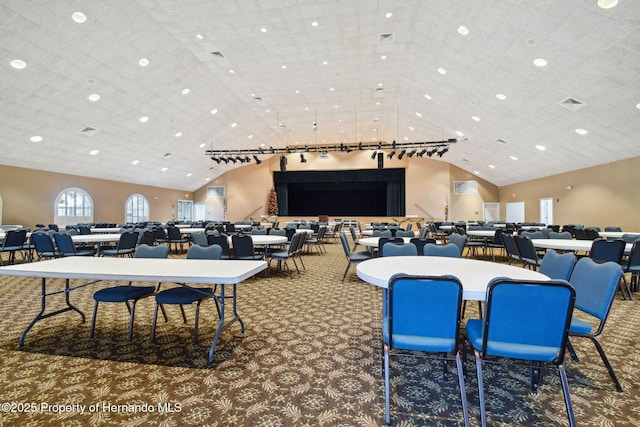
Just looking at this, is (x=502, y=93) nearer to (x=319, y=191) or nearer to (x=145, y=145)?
(x=145, y=145)

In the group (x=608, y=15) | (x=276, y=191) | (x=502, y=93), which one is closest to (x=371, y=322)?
(x=608, y=15)

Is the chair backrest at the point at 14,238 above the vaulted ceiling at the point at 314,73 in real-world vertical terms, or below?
below

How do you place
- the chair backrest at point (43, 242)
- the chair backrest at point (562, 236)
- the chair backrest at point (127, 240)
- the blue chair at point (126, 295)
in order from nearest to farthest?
the blue chair at point (126, 295) < the chair backrest at point (43, 242) < the chair backrest at point (127, 240) < the chair backrest at point (562, 236)

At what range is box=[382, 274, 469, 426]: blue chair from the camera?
1.81 metres

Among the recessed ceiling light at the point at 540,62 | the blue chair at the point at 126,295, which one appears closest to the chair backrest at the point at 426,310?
the blue chair at the point at 126,295

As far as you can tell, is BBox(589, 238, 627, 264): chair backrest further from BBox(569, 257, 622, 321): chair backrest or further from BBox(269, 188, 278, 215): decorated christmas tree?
BBox(269, 188, 278, 215): decorated christmas tree

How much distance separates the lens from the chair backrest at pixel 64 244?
5.88 meters

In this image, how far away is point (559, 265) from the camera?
2.79 m

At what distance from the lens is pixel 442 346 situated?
1.89 m

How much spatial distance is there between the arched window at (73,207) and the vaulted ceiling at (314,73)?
1.10 m

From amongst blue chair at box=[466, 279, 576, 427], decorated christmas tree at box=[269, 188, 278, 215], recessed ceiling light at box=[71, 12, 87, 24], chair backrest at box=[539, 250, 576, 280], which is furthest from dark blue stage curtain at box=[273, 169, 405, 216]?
blue chair at box=[466, 279, 576, 427]

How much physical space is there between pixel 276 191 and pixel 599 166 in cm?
1883

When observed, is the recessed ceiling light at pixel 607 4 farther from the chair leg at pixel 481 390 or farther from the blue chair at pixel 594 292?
the chair leg at pixel 481 390

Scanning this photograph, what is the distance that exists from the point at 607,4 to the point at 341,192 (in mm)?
21112
